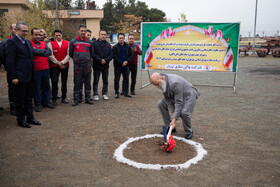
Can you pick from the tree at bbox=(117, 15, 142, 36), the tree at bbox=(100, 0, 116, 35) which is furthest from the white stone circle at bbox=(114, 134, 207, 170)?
the tree at bbox=(100, 0, 116, 35)

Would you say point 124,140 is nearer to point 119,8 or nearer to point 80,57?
point 80,57

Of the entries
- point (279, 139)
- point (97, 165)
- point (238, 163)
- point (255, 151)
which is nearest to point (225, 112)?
point (279, 139)

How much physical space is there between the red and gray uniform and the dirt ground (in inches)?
29.1

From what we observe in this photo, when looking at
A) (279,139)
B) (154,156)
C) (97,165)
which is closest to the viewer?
(97,165)

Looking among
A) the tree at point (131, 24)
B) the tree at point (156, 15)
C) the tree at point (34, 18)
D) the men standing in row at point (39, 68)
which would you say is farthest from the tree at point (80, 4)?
the men standing in row at point (39, 68)

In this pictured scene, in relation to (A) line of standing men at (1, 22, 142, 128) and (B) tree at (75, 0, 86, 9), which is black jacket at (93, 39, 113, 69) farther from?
(B) tree at (75, 0, 86, 9)

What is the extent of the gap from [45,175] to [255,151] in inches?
128

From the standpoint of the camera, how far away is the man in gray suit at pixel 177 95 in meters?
4.06

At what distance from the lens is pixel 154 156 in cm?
386

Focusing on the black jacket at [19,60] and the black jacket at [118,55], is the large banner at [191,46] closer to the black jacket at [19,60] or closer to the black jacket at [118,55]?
the black jacket at [118,55]

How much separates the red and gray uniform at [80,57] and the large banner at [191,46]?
3.13m

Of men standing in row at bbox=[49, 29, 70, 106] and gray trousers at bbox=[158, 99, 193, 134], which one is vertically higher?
men standing in row at bbox=[49, 29, 70, 106]

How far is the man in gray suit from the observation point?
4.06m

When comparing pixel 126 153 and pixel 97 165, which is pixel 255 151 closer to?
pixel 126 153
